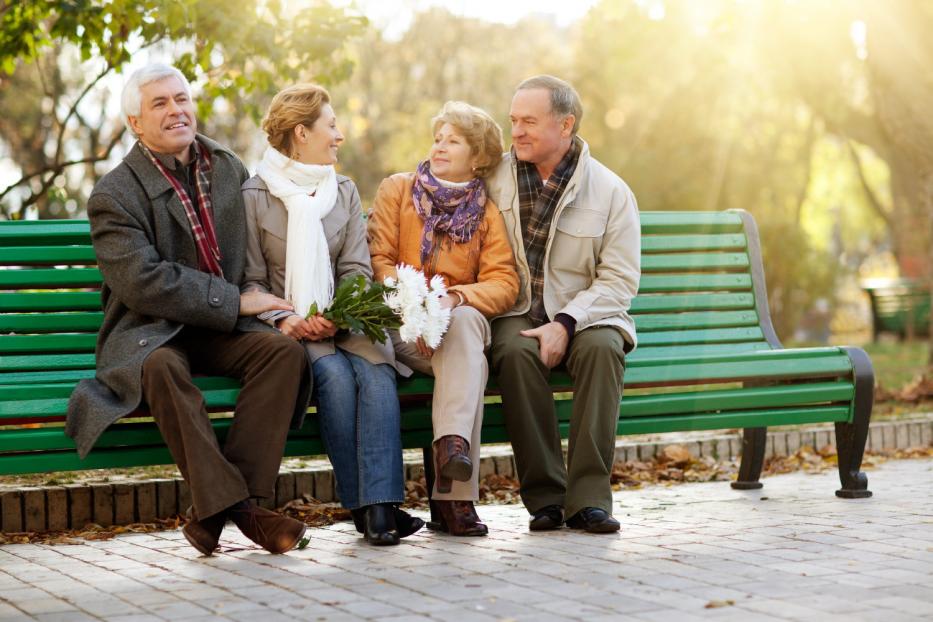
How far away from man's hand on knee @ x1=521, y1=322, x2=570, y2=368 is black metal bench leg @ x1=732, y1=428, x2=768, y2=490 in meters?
1.48

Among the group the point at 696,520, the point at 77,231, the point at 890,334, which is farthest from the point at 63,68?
the point at 696,520

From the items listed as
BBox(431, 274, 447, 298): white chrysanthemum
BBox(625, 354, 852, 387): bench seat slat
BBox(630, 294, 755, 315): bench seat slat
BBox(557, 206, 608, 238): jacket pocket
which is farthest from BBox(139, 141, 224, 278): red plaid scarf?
BBox(630, 294, 755, 315): bench seat slat

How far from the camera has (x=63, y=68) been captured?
20391mm

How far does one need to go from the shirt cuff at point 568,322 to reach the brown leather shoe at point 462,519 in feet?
2.63

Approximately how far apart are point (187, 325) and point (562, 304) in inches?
59.6

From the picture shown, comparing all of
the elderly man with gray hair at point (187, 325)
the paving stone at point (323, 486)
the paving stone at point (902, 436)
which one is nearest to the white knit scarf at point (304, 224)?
the elderly man with gray hair at point (187, 325)

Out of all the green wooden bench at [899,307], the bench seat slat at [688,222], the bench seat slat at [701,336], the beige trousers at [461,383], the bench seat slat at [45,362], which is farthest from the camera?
the green wooden bench at [899,307]

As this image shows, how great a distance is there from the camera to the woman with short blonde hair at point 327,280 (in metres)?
4.77

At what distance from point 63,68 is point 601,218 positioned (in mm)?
16734

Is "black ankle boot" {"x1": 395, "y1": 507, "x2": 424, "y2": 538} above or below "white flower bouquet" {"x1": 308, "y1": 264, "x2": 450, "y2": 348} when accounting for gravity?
below

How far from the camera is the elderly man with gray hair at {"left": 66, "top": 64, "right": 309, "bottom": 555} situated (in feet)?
14.8

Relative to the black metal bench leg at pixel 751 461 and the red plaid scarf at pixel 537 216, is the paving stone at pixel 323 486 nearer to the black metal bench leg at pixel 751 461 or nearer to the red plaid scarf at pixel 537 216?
the red plaid scarf at pixel 537 216

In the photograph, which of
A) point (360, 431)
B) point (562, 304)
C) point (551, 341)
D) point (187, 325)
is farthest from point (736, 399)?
point (187, 325)

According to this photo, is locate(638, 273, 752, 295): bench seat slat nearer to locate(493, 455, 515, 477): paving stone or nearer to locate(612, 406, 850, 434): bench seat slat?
locate(612, 406, 850, 434): bench seat slat
